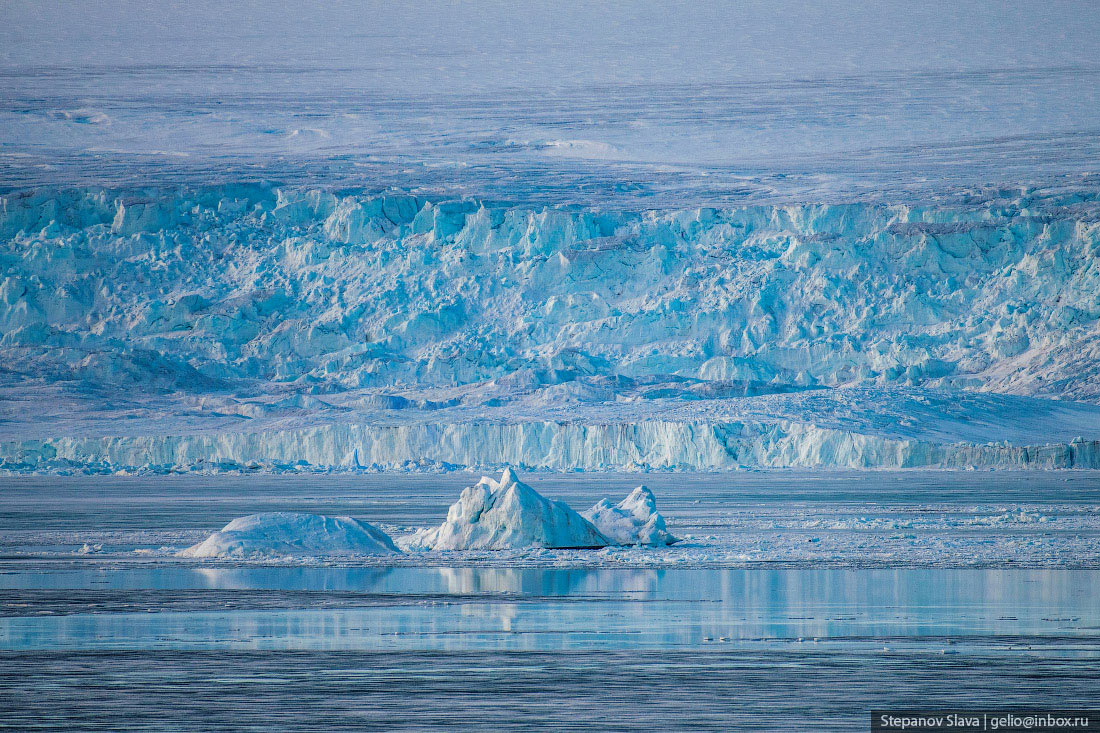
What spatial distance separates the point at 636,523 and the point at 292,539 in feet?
16.5

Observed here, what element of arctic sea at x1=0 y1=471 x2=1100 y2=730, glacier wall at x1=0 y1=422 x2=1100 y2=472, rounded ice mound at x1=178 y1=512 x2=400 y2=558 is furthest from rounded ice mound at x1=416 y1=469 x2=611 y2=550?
glacier wall at x1=0 y1=422 x2=1100 y2=472

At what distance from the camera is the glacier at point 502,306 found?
3120 inches

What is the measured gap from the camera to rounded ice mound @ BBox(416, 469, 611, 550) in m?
20.5

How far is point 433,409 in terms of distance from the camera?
76.5 metres

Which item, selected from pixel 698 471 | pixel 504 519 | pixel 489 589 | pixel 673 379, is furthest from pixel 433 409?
pixel 489 589

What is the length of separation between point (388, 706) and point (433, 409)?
68273mm

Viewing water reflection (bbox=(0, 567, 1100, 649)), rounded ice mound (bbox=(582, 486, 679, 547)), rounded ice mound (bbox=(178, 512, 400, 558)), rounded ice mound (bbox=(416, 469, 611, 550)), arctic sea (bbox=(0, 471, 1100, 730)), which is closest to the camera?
arctic sea (bbox=(0, 471, 1100, 730))

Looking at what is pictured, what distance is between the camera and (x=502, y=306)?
8931cm

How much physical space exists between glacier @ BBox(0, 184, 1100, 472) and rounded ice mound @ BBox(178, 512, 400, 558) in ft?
161

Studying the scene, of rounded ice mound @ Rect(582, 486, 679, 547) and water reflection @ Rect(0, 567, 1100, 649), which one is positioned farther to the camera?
rounded ice mound @ Rect(582, 486, 679, 547)

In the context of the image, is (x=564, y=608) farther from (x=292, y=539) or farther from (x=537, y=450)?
(x=537, y=450)

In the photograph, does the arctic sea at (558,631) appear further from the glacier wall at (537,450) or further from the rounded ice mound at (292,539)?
the glacier wall at (537,450)

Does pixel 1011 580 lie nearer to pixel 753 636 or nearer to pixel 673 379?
pixel 753 636

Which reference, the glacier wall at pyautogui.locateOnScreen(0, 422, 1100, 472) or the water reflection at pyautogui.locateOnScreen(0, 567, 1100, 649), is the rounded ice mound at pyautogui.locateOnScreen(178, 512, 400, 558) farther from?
the glacier wall at pyautogui.locateOnScreen(0, 422, 1100, 472)
